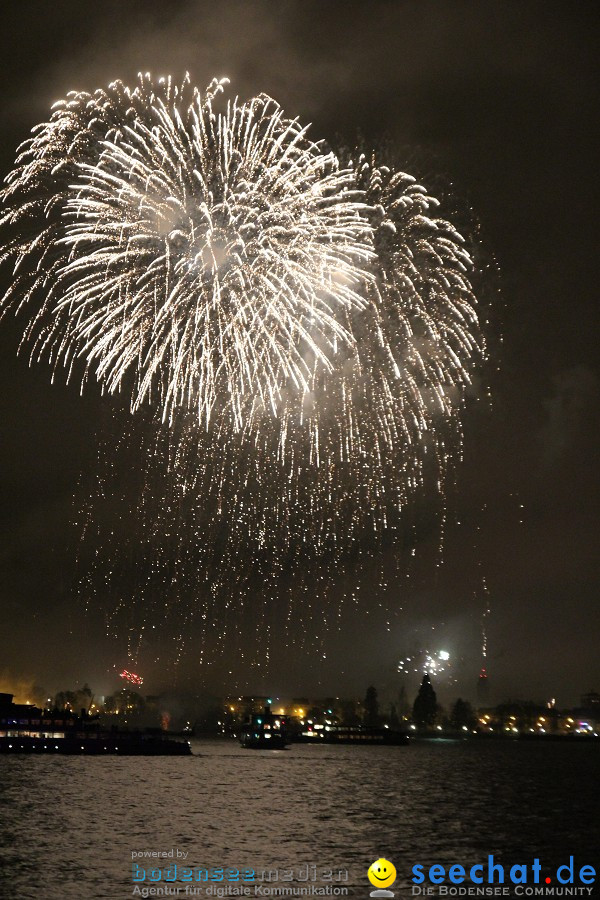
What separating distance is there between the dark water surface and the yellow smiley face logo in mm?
526

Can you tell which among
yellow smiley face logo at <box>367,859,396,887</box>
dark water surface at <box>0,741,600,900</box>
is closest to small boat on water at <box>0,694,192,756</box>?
dark water surface at <box>0,741,600,900</box>

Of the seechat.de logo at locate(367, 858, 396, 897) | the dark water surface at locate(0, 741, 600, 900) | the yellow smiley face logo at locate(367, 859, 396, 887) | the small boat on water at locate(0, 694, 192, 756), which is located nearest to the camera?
the seechat.de logo at locate(367, 858, 396, 897)

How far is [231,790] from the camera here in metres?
83.0

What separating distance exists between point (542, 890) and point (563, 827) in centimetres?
2480

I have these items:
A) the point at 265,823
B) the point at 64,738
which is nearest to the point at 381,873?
the point at 265,823

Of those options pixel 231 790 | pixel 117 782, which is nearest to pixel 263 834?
pixel 231 790

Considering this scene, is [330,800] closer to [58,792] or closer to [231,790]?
Result: [231,790]

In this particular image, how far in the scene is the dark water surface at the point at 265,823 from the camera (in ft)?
138

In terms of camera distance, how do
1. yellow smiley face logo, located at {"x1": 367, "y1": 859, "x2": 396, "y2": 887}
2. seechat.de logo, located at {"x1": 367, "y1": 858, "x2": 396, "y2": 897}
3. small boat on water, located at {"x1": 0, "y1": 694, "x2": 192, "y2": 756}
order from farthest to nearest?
small boat on water, located at {"x1": 0, "y1": 694, "x2": 192, "y2": 756}
yellow smiley face logo, located at {"x1": 367, "y1": 859, "x2": 396, "y2": 887}
seechat.de logo, located at {"x1": 367, "y1": 858, "x2": 396, "y2": 897}

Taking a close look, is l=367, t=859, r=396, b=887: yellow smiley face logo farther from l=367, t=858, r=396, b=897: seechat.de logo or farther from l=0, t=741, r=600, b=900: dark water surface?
l=0, t=741, r=600, b=900: dark water surface

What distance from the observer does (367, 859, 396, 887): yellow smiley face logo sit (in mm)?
39438

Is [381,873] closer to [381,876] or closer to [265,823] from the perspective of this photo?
[381,876]

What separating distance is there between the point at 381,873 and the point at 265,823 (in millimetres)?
19365

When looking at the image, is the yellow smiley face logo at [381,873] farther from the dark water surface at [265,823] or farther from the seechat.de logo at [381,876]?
the dark water surface at [265,823]
